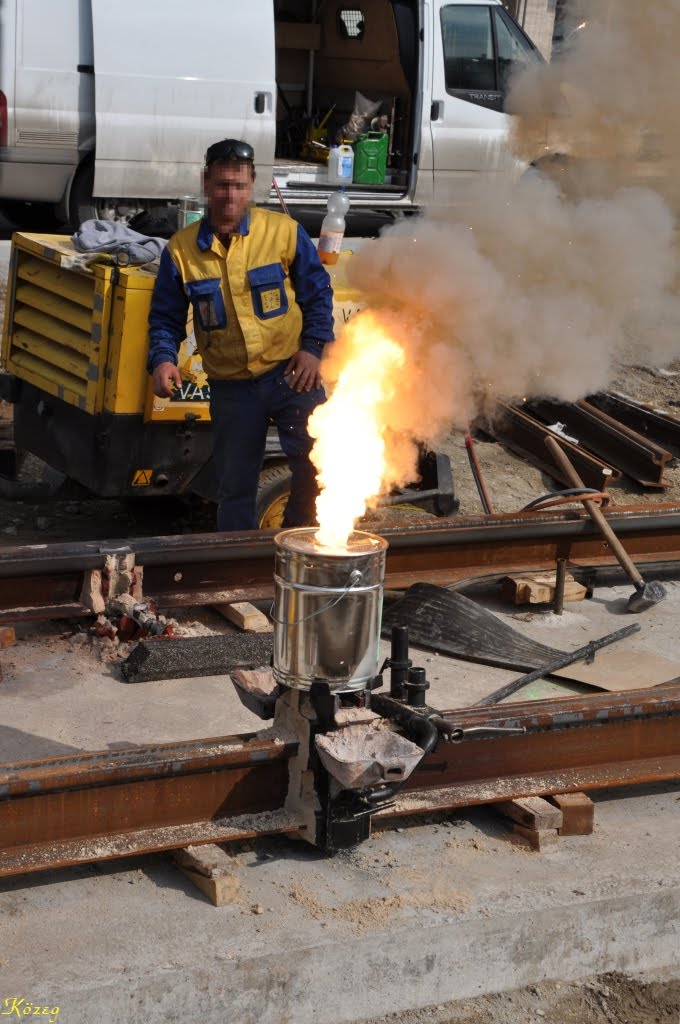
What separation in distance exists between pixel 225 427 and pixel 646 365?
250 inches

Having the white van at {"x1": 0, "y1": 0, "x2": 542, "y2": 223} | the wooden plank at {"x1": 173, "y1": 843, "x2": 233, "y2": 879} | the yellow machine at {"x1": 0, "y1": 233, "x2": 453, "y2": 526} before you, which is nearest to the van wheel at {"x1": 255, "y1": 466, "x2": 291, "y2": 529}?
the yellow machine at {"x1": 0, "y1": 233, "x2": 453, "y2": 526}

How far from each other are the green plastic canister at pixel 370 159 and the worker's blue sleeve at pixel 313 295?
249 inches

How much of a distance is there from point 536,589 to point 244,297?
6.14 feet

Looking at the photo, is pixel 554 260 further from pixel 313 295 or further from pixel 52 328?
pixel 52 328

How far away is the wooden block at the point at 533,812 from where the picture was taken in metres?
3.88

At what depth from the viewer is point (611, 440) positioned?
877cm

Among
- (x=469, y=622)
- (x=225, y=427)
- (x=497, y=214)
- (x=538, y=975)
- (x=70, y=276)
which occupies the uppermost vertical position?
(x=497, y=214)

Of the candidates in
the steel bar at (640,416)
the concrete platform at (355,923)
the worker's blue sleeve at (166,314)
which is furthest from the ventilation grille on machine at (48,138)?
the concrete platform at (355,923)

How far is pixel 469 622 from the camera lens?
545cm

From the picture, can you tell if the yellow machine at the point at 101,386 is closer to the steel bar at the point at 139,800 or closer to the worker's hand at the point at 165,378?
the worker's hand at the point at 165,378

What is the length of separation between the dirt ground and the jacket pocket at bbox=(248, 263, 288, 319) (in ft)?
9.57

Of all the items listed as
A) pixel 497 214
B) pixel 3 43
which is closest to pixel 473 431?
pixel 497 214

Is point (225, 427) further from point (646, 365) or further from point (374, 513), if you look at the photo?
point (646, 365)

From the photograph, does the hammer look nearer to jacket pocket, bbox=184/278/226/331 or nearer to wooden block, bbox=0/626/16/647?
jacket pocket, bbox=184/278/226/331
